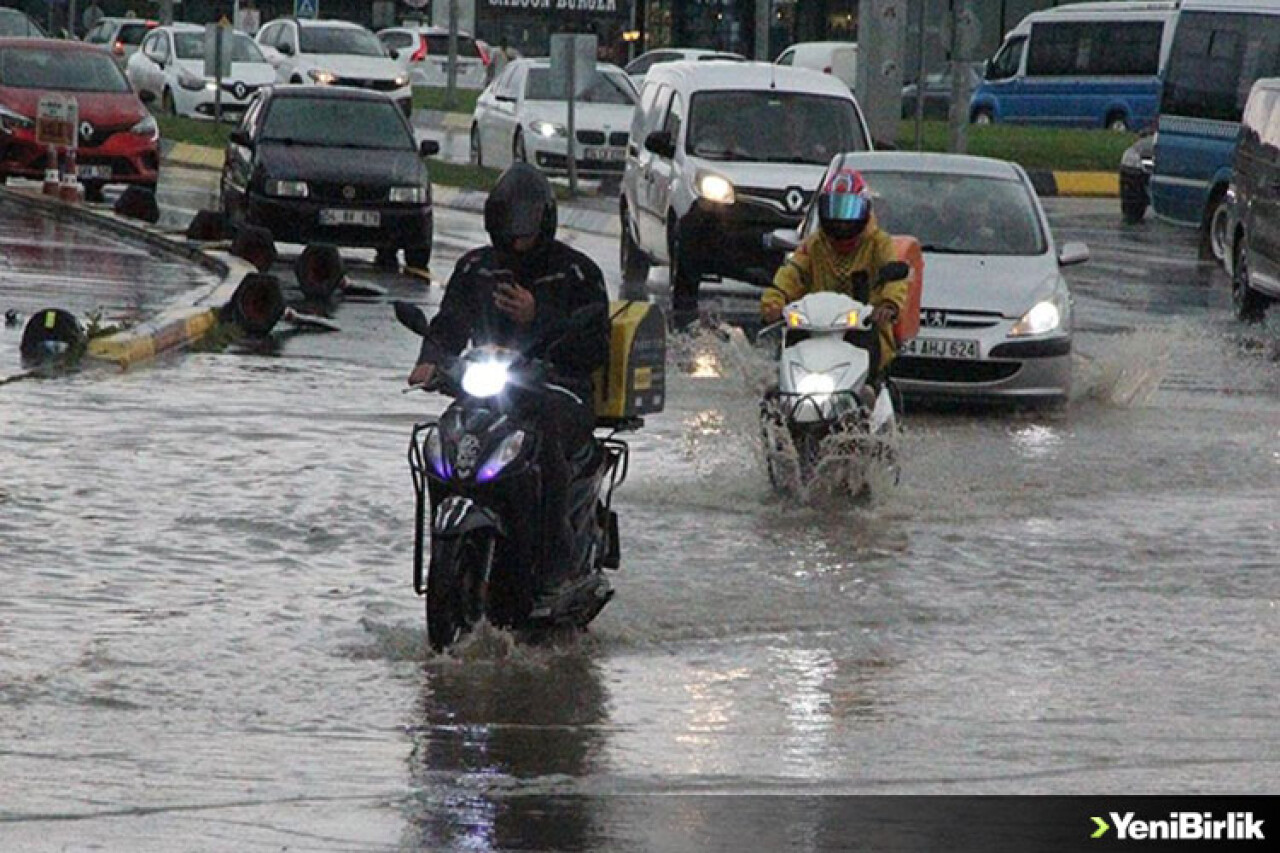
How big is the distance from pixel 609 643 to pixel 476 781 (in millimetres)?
2230

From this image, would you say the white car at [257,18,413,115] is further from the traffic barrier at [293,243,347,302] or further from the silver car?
the silver car

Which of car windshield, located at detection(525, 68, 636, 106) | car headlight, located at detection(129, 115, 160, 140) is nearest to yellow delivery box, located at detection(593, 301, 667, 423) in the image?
car headlight, located at detection(129, 115, 160, 140)

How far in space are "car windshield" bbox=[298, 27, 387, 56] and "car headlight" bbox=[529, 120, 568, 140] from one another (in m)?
13.4

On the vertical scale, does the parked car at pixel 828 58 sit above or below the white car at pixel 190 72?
above

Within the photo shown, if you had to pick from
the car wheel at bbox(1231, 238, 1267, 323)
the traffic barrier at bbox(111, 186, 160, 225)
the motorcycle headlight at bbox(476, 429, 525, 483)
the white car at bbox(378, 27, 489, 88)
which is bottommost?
the white car at bbox(378, 27, 489, 88)

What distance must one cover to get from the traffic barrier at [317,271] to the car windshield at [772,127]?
3414 mm

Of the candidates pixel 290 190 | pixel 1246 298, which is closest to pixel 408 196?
pixel 290 190

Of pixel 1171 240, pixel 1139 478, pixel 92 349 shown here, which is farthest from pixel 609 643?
pixel 1171 240

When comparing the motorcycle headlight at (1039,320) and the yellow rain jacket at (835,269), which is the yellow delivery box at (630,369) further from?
the motorcycle headlight at (1039,320)

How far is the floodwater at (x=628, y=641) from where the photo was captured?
25.2ft

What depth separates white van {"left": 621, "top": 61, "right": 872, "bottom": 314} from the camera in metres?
24.6

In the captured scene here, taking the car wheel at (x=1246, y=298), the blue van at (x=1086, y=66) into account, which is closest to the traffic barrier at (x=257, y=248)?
the car wheel at (x=1246, y=298)

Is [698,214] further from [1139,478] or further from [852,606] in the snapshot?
[852,606]

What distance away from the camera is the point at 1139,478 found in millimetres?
14953
